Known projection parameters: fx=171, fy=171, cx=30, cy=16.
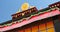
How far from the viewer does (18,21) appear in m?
12.5

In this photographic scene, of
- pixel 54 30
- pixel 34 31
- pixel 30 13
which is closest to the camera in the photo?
pixel 54 30

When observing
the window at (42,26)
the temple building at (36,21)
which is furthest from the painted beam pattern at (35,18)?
the window at (42,26)

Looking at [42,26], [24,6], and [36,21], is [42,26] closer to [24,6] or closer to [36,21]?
[36,21]

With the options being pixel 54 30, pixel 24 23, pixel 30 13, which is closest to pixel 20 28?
pixel 24 23

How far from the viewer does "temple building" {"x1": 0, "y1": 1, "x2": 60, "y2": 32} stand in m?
11.4

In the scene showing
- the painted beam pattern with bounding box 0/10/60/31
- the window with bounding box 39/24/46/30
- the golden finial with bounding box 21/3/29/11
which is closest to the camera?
the painted beam pattern with bounding box 0/10/60/31

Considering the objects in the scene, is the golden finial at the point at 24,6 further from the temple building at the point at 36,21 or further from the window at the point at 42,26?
the window at the point at 42,26

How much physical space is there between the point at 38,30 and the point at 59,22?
60.7 inches

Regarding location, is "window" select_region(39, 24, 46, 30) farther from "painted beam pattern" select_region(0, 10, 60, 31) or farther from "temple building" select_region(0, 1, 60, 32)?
"painted beam pattern" select_region(0, 10, 60, 31)

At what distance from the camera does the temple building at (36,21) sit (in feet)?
37.3

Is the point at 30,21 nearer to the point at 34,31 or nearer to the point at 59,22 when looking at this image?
the point at 34,31

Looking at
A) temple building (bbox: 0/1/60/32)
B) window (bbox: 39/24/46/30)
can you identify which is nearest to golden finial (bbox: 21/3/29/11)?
temple building (bbox: 0/1/60/32)

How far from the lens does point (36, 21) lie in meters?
11.8

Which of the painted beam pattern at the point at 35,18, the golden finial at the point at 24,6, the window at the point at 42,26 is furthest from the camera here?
the golden finial at the point at 24,6
